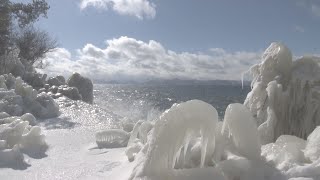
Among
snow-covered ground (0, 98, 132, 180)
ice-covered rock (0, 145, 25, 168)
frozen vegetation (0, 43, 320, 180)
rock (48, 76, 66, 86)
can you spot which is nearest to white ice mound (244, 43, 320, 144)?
frozen vegetation (0, 43, 320, 180)

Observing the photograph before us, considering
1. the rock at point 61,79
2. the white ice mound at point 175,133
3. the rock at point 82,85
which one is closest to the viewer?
the white ice mound at point 175,133

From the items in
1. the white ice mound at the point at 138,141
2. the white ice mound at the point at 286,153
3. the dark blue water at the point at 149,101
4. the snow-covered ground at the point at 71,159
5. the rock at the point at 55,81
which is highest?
the rock at the point at 55,81

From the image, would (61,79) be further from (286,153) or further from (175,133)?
(286,153)

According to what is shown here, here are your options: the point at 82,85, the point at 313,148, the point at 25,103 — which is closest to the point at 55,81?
the point at 82,85

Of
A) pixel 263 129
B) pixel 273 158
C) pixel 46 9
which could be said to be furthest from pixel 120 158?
A: pixel 46 9

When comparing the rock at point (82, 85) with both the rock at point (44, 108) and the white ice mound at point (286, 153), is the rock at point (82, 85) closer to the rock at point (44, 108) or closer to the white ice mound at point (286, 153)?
the rock at point (44, 108)

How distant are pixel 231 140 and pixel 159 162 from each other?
89 cm

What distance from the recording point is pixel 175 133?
3186 millimetres

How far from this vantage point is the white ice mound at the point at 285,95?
4609mm

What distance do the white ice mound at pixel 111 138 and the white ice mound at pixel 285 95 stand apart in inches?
96.2

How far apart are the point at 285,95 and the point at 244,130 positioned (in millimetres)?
1390

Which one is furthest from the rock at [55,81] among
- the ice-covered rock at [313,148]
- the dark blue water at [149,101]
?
the ice-covered rock at [313,148]

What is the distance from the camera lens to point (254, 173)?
3.26 metres

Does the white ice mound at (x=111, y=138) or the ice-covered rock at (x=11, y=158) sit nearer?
the ice-covered rock at (x=11, y=158)
